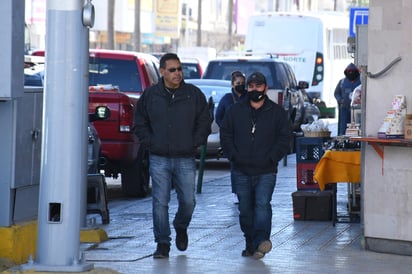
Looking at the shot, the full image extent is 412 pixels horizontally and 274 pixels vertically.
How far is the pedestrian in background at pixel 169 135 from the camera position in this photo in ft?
34.1

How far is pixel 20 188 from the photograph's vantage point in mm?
9711

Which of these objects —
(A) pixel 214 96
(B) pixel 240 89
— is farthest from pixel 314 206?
(A) pixel 214 96

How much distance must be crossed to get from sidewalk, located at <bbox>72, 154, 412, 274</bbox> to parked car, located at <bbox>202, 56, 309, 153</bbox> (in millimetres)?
10440

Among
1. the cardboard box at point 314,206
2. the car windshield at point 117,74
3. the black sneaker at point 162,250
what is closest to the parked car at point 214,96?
the car windshield at point 117,74

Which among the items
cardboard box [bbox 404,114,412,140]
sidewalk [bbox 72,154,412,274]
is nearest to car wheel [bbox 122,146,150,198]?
sidewalk [bbox 72,154,412,274]

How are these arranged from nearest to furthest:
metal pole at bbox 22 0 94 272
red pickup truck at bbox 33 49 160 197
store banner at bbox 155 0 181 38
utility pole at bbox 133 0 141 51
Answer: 1. metal pole at bbox 22 0 94 272
2. red pickup truck at bbox 33 49 160 197
3. utility pole at bbox 133 0 141 51
4. store banner at bbox 155 0 181 38

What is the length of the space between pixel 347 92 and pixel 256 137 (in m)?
11.1

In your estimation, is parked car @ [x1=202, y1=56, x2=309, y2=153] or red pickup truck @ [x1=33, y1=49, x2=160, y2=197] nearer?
red pickup truck @ [x1=33, y1=49, x2=160, y2=197]

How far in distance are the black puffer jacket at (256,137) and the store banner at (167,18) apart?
53.2 metres

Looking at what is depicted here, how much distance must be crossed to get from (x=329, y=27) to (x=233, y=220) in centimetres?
2876

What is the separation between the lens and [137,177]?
15.7m

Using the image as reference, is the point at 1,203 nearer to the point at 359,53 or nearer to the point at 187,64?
the point at 359,53

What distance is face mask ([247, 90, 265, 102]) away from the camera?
1055 centimetres

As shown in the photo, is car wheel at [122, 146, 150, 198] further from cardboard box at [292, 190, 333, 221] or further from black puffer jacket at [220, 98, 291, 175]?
black puffer jacket at [220, 98, 291, 175]
